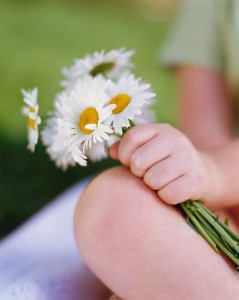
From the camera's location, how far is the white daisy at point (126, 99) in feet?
2.27

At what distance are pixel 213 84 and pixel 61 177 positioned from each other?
465 millimetres

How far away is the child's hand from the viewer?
722 millimetres

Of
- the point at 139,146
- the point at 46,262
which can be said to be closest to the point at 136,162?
the point at 139,146

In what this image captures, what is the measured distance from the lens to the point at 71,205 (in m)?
1.12

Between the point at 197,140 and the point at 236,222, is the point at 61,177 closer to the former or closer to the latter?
the point at 197,140

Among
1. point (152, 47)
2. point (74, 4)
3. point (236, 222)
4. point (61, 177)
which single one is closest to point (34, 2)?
point (74, 4)

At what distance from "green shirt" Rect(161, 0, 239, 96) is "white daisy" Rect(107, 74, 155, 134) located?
0.52m

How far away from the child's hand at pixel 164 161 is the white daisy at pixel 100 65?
12 centimetres

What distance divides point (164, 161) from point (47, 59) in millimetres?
1724

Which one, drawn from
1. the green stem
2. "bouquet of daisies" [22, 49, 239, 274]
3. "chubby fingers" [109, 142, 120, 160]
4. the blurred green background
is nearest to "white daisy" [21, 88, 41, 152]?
"bouquet of daisies" [22, 49, 239, 274]

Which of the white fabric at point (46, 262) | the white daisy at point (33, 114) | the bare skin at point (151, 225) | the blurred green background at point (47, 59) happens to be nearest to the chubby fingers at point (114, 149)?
the bare skin at point (151, 225)

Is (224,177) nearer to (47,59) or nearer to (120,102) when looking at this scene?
(120,102)

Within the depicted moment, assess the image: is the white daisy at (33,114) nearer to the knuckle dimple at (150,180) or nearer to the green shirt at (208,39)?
the knuckle dimple at (150,180)

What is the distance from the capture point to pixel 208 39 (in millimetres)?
1291
